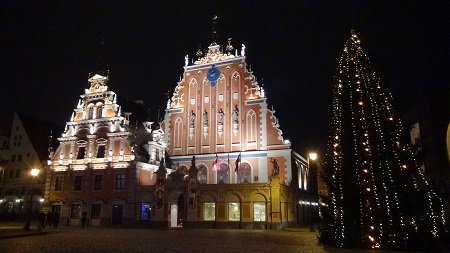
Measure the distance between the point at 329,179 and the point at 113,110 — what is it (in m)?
31.9

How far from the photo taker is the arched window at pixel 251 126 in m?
39.8

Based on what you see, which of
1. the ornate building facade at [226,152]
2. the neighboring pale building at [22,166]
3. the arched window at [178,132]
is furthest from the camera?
the neighboring pale building at [22,166]

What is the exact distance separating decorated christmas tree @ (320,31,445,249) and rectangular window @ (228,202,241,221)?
18.0 m

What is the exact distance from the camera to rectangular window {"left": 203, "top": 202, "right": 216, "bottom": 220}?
36266 mm

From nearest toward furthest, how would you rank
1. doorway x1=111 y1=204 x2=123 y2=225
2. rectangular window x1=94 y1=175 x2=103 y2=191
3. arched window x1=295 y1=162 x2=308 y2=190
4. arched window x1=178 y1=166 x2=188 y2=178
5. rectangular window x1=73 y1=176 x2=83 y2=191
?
arched window x1=178 y1=166 x2=188 y2=178, doorway x1=111 y1=204 x2=123 y2=225, rectangular window x1=94 y1=175 x2=103 y2=191, rectangular window x1=73 y1=176 x2=83 y2=191, arched window x1=295 y1=162 x2=308 y2=190

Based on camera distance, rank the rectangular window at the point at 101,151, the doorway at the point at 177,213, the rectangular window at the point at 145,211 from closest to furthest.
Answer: the doorway at the point at 177,213 < the rectangular window at the point at 145,211 < the rectangular window at the point at 101,151

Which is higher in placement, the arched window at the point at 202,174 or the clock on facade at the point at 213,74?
the clock on facade at the point at 213,74

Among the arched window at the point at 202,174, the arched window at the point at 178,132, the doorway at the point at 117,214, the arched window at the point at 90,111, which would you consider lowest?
the doorway at the point at 117,214

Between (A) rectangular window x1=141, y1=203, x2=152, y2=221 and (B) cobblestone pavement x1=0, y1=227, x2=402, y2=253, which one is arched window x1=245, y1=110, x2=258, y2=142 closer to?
(A) rectangular window x1=141, y1=203, x2=152, y2=221

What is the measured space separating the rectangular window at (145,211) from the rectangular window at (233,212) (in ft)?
29.6

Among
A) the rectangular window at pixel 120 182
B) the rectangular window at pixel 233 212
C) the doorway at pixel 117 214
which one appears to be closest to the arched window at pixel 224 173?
the rectangular window at pixel 233 212

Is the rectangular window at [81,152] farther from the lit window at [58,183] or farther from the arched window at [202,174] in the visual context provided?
the arched window at [202,174]

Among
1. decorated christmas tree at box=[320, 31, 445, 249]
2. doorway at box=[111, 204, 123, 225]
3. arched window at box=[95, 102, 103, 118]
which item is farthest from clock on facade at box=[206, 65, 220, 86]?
decorated christmas tree at box=[320, 31, 445, 249]

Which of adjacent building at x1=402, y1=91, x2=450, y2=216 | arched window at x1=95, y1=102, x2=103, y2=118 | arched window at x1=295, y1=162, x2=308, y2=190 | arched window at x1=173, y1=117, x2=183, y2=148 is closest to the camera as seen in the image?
adjacent building at x1=402, y1=91, x2=450, y2=216
